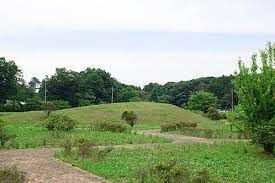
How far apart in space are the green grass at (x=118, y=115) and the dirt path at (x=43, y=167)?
2687 centimetres

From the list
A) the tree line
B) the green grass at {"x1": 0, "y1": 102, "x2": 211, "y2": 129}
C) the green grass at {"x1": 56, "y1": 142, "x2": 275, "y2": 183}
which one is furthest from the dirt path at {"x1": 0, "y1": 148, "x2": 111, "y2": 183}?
the tree line

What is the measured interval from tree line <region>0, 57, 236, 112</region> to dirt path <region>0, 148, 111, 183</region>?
44.1 m

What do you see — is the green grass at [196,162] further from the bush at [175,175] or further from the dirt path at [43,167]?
the bush at [175,175]

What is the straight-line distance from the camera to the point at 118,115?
50.3 meters

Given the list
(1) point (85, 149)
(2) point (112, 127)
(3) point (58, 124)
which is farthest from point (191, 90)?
(1) point (85, 149)

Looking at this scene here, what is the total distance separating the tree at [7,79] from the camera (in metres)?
72.5

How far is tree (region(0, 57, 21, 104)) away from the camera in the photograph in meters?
72.5

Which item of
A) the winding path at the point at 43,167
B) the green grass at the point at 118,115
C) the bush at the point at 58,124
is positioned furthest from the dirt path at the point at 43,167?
the green grass at the point at 118,115

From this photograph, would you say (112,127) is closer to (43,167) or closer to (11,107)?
(43,167)

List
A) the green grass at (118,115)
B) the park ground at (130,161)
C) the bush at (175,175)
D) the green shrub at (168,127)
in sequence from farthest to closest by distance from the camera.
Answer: the green grass at (118,115), the green shrub at (168,127), the park ground at (130,161), the bush at (175,175)

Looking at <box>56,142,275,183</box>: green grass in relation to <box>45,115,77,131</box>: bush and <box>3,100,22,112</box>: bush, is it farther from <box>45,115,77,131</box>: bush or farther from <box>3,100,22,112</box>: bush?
<box>3,100,22,112</box>: bush

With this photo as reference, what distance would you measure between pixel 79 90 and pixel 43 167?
69.9 m

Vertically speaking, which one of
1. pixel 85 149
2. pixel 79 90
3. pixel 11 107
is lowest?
pixel 85 149

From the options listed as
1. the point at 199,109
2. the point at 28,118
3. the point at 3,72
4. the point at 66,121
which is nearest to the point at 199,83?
the point at 199,109
